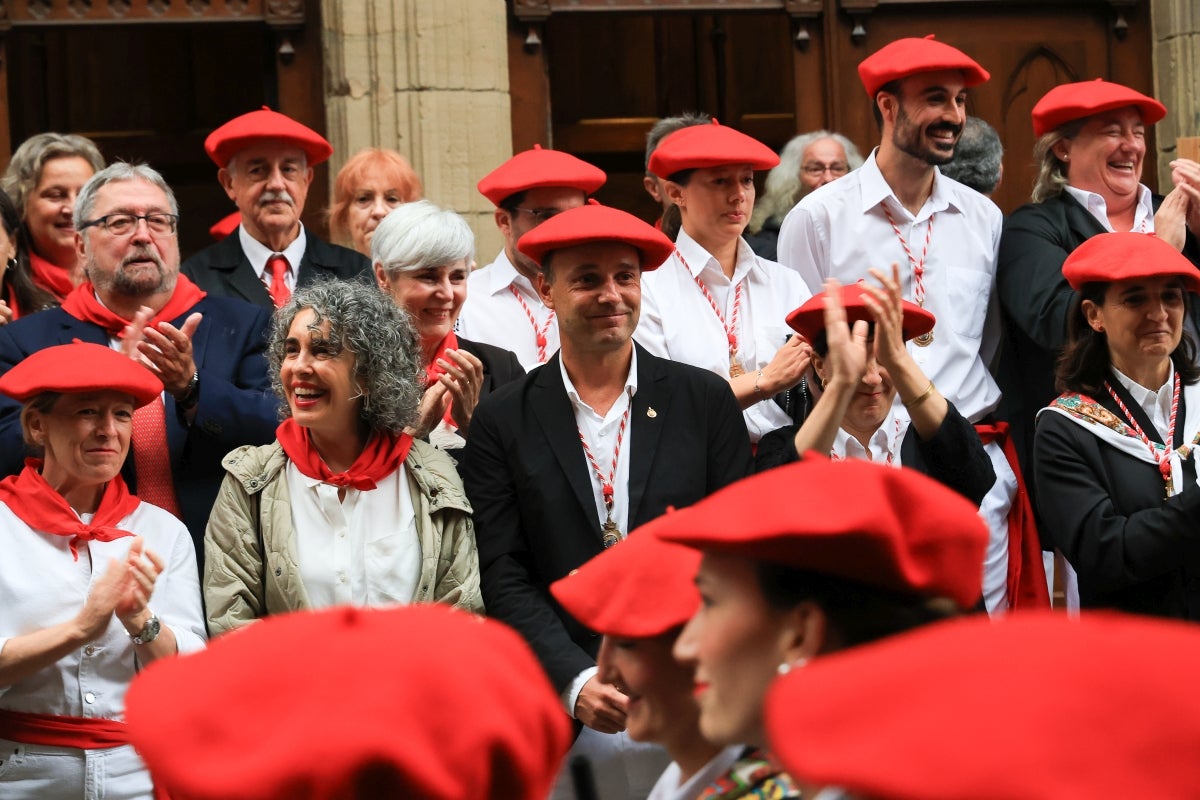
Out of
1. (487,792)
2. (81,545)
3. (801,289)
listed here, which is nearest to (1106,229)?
(801,289)

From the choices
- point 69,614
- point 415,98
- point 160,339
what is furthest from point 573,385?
point 415,98

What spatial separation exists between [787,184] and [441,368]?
7.67 ft

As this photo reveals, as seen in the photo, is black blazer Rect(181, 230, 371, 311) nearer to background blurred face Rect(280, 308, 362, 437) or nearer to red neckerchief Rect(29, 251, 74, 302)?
red neckerchief Rect(29, 251, 74, 302)

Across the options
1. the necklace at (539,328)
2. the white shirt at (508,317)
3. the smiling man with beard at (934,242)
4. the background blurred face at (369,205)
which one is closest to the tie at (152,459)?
the white shirt at (508,317)

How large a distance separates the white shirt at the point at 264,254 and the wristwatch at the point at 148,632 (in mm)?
1725

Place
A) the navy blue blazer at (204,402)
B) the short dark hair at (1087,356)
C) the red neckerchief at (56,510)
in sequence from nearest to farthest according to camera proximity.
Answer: the red neckerchief at (56,510) < the navy blue blazer at (204,402) < the short dark hair at (1087,356)

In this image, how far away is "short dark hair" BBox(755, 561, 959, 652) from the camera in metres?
2.20

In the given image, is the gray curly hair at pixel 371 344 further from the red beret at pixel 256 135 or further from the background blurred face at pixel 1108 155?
the background blurred face at pixel 1108 155

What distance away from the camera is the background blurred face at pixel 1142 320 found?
4988 mm

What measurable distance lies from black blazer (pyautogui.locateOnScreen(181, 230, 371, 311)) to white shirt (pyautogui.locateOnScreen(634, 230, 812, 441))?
920 millimetres

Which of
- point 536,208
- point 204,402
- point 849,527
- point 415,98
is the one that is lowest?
point 849,527

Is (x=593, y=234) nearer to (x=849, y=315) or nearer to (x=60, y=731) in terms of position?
(x=849, y=315)

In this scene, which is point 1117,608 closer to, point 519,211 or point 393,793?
point 519,211

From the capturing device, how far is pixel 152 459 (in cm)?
475
